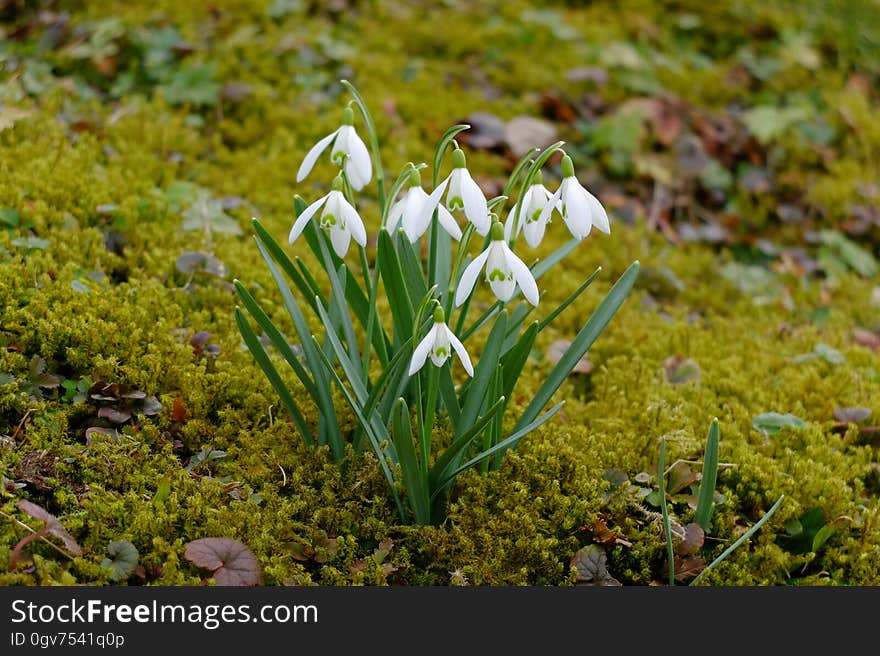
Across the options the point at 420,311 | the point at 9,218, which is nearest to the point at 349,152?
the point at 420,311

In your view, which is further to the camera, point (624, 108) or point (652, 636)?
point (624, 108)

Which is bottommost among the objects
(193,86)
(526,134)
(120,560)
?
(120,560)

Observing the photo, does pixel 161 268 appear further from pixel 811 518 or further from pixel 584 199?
pixel 811 518

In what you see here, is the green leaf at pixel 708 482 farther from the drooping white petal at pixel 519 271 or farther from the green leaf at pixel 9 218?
the green leaf at pixel 9 218

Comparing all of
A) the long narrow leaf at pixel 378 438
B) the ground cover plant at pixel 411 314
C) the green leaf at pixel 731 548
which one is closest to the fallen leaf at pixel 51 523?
the ground cover plant at pixel 411 314

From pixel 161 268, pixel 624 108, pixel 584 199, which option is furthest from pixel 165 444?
pixel 624 108

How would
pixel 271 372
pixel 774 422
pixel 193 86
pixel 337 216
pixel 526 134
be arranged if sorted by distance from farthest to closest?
pixel 526 134 < pixel 193 86 < pixel 774 422 < pixel 271 372 < pixel 337 216

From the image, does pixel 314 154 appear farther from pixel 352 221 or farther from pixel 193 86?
pixel 193 86
